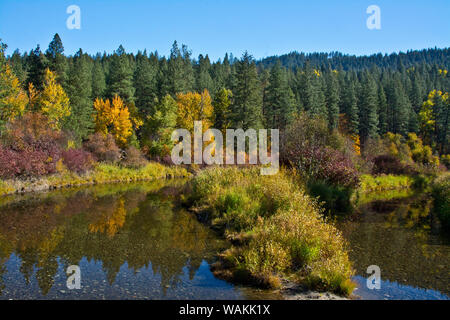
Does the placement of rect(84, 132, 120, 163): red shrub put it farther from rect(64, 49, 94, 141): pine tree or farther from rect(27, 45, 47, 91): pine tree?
rect(27, 45, 47, 91): pine tree

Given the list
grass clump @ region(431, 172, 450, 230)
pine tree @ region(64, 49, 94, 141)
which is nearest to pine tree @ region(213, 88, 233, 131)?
pine tree @ region(64, 49, 94, 141)

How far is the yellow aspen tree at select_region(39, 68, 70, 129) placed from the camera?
38.8 meters

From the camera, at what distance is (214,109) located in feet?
173

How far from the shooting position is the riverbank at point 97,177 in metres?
27.0

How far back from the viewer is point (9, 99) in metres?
32.3

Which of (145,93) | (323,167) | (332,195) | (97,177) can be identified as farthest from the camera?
(145,93)

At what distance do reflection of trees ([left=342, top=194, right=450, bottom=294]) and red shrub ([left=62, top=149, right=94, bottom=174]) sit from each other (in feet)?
83.7

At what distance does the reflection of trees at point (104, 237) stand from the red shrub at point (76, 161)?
32.0ft

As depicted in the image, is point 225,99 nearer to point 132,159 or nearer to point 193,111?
point 193,111

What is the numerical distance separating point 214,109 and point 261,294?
147 ft

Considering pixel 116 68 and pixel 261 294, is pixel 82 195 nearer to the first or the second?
pixel 261 294

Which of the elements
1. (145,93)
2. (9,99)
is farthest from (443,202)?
(145,93)

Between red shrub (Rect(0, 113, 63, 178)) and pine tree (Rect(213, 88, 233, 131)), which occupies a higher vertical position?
pine tree (Rect(213, 88, 233, 131))

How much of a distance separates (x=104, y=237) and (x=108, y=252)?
2231 mm
